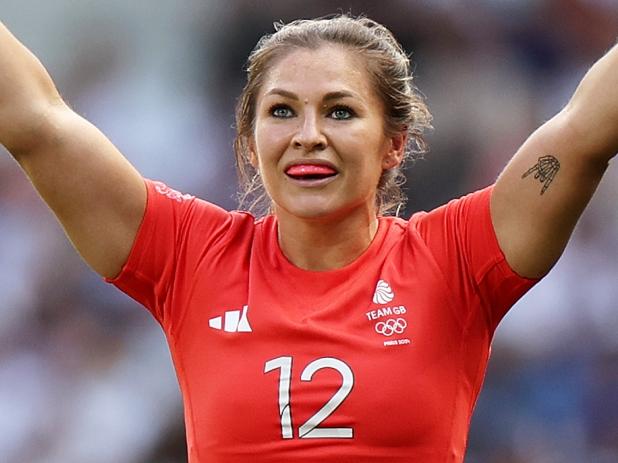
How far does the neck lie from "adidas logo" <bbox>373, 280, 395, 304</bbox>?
0.16 m

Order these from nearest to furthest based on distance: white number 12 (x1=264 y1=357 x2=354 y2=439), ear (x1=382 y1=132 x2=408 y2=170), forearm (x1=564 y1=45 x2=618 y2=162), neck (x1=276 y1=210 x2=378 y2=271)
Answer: forearm (x1=564 y1=45 x2=618 y2=162), white number 12 (x1=264 y1=357 x2=354 y2=439), neck (x1=276 y1=210 x2=378 y2=271), ear (x1=382 y1=132 x2=408 y2=170)

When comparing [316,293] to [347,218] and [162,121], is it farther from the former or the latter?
[162,121]

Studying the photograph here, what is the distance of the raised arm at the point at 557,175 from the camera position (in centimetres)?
271

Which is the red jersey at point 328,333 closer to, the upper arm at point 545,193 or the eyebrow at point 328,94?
the upper arm at point 545,193

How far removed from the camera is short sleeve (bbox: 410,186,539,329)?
2875 millimetres

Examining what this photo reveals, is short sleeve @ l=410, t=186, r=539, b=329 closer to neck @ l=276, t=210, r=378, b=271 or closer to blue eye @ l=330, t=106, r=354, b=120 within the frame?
neck @ l=276, t=210, r=378, b=271

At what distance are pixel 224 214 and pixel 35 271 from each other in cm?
328

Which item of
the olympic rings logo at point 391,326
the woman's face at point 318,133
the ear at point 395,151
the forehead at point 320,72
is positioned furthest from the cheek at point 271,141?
the olympic rings logo at point 391,326

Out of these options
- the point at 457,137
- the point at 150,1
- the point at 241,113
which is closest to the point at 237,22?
the point at 150,1

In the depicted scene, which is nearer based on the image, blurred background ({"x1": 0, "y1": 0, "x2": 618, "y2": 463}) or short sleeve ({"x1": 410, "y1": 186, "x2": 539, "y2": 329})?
short sleeve ({"x1": 410, "y1": 186, "x2": 539, "y2": 329})

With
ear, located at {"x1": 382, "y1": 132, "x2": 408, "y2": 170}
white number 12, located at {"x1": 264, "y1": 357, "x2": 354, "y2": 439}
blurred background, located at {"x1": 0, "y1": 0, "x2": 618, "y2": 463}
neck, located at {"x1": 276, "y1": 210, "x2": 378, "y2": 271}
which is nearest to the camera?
white number 12, located at {"x1": 264, "y1": 357, "x2": 354, "y2": 439}

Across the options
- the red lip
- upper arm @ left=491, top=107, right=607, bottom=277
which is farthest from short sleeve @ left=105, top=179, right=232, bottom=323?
upper arm @ left=491, top=107, right=607, bottom=277

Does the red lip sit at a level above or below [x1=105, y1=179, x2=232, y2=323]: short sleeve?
above

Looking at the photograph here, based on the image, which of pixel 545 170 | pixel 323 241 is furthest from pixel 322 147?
pixel 545 170
